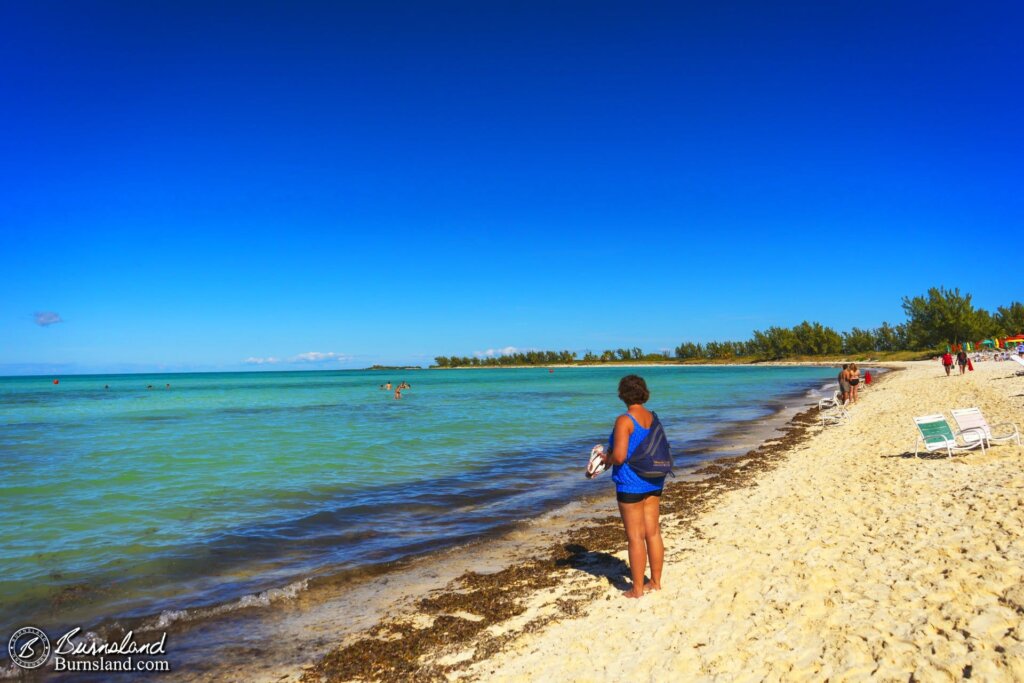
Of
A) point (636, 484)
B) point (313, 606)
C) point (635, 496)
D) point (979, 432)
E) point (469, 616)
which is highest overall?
point (636, 484)

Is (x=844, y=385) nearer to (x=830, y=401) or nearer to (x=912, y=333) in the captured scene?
(x=830, y=401)

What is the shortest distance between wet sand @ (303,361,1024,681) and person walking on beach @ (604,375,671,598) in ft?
1.48

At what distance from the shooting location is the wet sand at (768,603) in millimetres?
4496

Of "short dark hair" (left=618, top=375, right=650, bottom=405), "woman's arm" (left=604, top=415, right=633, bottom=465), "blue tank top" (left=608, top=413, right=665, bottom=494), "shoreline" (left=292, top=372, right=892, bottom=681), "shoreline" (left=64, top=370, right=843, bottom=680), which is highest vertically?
"short dark hair" (left=618, top=375, right=650, bottom=405)

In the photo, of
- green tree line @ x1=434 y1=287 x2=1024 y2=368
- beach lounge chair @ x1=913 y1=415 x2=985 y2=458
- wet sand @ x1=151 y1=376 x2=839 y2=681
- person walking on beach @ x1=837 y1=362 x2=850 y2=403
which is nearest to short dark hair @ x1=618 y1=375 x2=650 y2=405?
wet sand @ x1=151 y1=376 x2=839 y2=681

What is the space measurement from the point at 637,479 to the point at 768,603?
5.51ft

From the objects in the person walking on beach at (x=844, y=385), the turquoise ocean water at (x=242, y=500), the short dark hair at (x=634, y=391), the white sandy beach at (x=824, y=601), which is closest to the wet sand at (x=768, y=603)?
the white sandy beach at (x=824, y=601)

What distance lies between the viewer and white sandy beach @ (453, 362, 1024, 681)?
172 inches

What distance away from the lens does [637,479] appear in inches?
237

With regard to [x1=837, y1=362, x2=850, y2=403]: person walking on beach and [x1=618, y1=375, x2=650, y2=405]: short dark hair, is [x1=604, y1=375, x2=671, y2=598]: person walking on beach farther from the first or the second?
[x1=837, y1=362, x2=850, y2=403]: person walking on beach

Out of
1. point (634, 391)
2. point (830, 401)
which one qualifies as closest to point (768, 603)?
point (634, 391)

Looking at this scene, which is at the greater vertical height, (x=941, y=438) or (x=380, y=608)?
(x=941, y=438)

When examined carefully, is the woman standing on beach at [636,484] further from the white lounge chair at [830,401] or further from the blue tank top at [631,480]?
the white lounge chair at [830,401]

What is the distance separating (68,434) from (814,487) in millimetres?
30958
